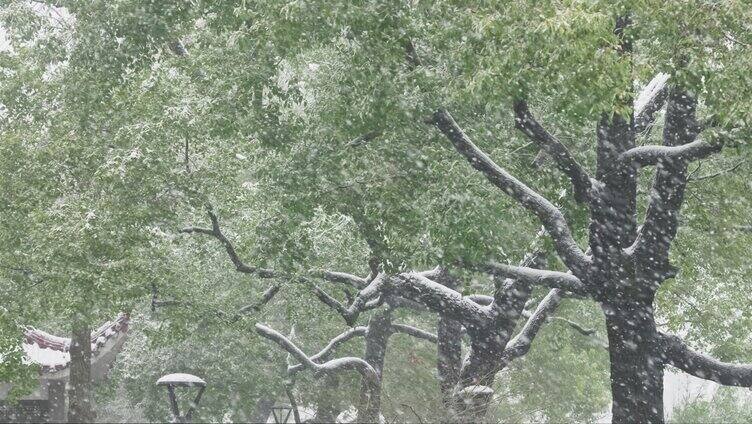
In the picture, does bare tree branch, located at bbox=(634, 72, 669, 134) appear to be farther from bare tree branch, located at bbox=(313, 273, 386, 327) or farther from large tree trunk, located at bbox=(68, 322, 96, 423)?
large tree trunk, located at bbox=(68, 322, 96, 423)

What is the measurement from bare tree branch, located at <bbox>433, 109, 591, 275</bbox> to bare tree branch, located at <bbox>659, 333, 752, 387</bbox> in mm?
1926

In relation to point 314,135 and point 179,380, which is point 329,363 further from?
point 314,135

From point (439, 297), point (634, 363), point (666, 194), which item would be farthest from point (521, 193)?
point (439, 297)

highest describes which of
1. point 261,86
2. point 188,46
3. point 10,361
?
point 188,46

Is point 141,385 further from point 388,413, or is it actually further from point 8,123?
point 8,123

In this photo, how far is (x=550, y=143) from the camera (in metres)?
13.0

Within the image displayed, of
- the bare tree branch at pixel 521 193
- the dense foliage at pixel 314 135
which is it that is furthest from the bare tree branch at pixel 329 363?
the bare tree branch at pixel 521 193

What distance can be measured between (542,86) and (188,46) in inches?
281

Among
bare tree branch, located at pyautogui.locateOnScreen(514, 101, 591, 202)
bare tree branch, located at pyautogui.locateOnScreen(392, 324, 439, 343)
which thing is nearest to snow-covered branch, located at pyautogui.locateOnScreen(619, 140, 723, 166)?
bare tree branch, located at pyautogui.locateOnScreen(514, 101, 591, 202)

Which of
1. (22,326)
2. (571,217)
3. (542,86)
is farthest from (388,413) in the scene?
(542,86)

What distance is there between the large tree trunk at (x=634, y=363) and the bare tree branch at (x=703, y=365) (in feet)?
1.84

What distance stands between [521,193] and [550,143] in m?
0.73

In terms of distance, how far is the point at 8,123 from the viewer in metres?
18.8

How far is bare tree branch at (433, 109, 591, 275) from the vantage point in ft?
43.7
